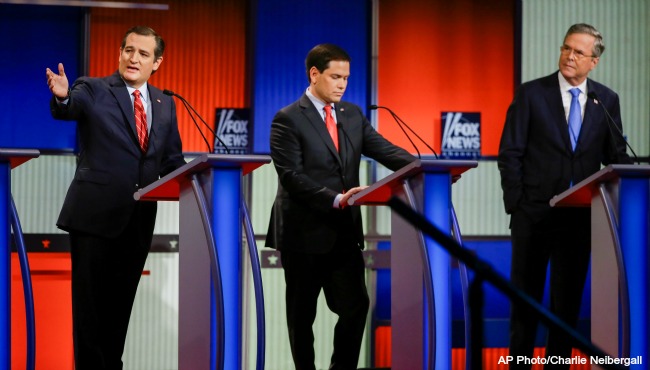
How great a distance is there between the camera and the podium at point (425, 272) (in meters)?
3.09

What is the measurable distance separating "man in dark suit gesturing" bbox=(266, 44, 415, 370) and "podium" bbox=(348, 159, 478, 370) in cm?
55

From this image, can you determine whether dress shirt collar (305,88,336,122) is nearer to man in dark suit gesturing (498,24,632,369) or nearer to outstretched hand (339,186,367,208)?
outstretched hand (339,186,367,208)

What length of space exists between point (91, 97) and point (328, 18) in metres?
2.61

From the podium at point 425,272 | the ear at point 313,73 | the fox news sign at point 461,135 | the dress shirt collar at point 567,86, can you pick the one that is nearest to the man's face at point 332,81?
the ear at point 313,73

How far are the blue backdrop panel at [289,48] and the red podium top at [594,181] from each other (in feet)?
8.43

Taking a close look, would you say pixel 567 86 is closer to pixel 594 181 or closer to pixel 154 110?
pixel 594 181

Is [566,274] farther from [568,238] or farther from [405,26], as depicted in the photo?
[405,26]

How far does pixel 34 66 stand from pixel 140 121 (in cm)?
234

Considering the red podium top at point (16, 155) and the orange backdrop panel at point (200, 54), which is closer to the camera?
the red podium top at point (16, 155)

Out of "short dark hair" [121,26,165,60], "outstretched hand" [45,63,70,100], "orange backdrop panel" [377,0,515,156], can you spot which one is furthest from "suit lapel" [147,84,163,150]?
"orange backdrop panel" [377,0,515,156]

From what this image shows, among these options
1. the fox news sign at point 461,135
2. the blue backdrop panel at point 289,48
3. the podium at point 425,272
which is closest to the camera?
the podium at point 425,272

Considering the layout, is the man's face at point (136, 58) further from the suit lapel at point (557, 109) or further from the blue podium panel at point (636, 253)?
the blue podium panel at point (636, 253)

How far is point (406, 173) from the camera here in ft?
10.4

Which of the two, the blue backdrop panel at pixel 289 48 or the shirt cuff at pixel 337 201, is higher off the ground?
the blue backdrop panel at pixel 289 48
